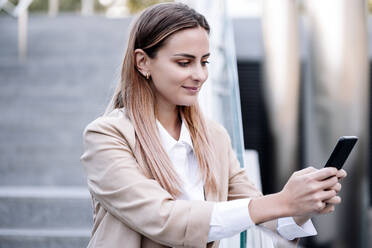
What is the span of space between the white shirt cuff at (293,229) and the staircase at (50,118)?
7.17 feet

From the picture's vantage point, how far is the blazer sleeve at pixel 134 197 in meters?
1.47

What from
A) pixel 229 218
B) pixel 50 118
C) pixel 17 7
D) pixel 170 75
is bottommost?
pixel 50 118

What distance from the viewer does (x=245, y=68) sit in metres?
8.77

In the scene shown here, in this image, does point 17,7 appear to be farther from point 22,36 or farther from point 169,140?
point 169,140

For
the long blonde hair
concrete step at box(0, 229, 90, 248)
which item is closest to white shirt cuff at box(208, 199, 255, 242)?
the long blonde hair

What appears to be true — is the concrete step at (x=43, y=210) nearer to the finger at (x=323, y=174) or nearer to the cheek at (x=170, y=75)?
the cheek at (x=170, y=75)

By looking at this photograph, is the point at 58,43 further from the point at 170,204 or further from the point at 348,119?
the point at 170,204

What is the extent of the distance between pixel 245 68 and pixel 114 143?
7289 millimetres

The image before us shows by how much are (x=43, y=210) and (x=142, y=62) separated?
2440 millimetres

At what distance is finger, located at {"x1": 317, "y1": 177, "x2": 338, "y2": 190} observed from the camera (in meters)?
1.37

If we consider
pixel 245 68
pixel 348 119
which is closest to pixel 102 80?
pixel 348 119

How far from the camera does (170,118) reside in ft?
6.05

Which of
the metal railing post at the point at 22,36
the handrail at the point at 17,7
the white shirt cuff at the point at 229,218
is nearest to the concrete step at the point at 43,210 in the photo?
the white shirt cuff at the point at 229,218

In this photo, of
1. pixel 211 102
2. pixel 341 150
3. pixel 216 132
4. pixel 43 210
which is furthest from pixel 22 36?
pixel 341 150
